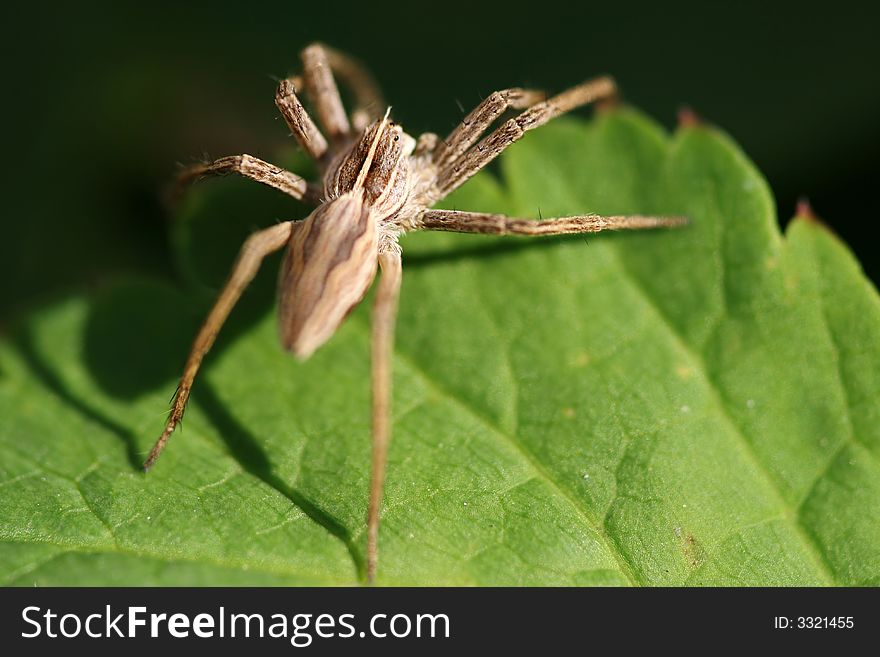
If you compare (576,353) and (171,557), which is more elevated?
(576,353)

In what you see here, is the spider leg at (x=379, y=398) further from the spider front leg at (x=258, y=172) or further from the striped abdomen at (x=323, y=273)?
the spider front leg at (x=258, y=172)

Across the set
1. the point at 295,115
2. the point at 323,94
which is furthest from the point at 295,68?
the point at 295,115

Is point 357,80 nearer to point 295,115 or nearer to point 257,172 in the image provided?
point 295,115

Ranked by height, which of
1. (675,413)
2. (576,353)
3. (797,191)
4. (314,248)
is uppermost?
(797,191)

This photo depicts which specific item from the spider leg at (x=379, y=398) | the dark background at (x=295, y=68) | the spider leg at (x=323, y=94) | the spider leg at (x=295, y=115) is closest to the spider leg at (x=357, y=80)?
the dark background at (x=295, y=68)
